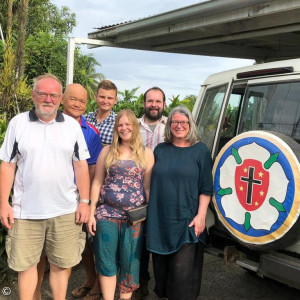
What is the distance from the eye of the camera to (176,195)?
9.11ft

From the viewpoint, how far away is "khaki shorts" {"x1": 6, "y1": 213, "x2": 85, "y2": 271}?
8.84 ft

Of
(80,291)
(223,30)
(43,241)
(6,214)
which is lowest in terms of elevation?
(80,291)

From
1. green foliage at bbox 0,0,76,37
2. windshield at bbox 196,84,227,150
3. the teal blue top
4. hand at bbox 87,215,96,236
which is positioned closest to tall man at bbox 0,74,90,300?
hand at bbox 87,215,96,236

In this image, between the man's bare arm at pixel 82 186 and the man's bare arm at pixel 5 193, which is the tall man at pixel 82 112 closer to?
the man's bare arm at pixel 82 186

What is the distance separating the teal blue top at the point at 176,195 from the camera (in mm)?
2773

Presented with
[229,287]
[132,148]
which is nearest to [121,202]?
[132,148]

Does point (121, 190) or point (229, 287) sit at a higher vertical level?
point (121, 190)

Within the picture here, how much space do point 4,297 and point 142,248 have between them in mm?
1407

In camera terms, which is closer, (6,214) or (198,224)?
(6,214)

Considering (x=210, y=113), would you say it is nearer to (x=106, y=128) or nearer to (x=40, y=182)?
(x=106, y=128)

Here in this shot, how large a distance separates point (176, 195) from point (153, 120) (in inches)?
41.0

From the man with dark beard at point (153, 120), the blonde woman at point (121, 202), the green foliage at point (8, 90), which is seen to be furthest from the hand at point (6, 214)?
the green foliage at point (8, 90)

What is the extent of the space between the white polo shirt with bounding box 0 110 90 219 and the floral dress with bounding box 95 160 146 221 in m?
0.32

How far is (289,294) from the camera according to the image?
148 inches
